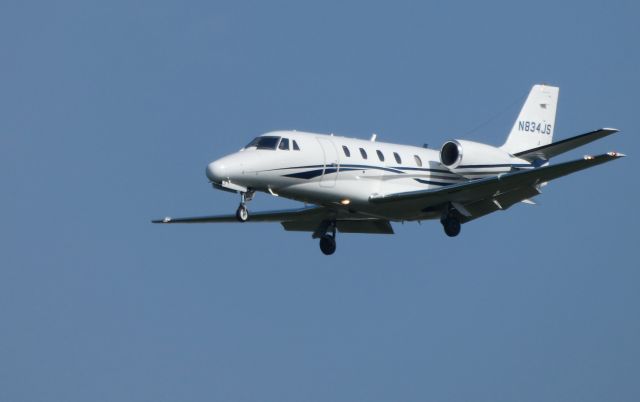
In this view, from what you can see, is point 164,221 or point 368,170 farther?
point 164,221

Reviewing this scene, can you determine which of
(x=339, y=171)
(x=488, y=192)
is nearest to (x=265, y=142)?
(x=339, y=171)

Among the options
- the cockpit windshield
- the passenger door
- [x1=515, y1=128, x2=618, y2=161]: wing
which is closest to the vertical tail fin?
[x1=515, y1=128, x2=618, y2=161]: wing

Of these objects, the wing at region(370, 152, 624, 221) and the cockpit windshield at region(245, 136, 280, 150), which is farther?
the wing at region(370, 152, 624, 221)

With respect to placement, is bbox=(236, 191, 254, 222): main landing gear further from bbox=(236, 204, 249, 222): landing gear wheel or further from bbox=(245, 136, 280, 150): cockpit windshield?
bbox=(245, 136, 280, 150): cockpit windshield

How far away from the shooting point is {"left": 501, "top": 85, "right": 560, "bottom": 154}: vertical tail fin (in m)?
34.2

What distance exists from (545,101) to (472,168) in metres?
4.49

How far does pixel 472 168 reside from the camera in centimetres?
3164

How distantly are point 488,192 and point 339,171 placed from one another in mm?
3721

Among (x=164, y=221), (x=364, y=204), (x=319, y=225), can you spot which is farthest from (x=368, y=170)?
(x=164, y=221)

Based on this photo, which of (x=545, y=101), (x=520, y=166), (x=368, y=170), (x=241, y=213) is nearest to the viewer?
(x=241, y=213)

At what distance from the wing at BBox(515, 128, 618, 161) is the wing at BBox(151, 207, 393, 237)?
13.4 ft

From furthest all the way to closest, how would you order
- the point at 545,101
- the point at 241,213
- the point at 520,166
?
the point at 545,101 → the point at 520,166 → the point at 241,213

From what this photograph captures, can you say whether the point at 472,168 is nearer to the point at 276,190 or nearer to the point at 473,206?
the point at 473,206

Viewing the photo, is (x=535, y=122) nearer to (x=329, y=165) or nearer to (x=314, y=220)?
(x=314, y=220)
